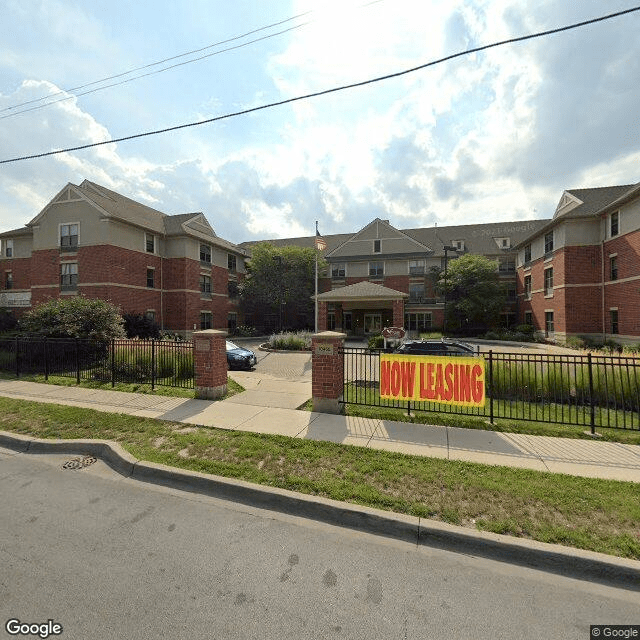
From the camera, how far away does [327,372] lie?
7.85 m

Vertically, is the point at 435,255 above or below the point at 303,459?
above

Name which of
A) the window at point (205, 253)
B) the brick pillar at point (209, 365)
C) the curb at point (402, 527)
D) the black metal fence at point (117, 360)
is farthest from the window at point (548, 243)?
the window at point (205, 253)

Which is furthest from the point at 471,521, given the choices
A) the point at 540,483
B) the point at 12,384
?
the point at 12,384

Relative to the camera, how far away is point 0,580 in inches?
112

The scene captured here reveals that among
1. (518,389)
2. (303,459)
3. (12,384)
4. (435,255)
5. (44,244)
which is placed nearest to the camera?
(303,459)

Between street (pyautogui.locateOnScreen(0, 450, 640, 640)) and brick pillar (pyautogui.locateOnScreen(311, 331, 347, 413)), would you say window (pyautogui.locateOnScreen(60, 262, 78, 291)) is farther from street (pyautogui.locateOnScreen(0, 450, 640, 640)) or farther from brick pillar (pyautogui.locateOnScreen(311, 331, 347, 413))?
street (pyautogui.locateOnScreen(0, 450, 640, 640))

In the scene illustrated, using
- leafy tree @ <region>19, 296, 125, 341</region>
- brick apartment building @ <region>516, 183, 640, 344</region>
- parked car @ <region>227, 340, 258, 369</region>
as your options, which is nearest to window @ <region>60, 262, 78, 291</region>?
leafy tree @ <region>19, 296, 125, 341</region>

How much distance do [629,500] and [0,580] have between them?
21.9ft

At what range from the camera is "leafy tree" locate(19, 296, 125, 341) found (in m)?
13.8

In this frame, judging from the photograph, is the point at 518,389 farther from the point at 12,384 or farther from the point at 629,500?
the point at 12,384

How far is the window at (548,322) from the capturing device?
→ 93.7 ft

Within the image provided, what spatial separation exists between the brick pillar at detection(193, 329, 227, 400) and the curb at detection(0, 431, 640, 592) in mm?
3541

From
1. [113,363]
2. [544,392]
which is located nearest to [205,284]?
[113,363]

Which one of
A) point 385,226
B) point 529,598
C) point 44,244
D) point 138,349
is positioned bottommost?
point 529,598
